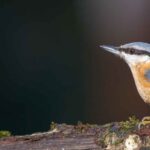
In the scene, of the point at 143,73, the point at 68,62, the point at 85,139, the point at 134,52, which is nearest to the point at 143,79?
the point at 143,73

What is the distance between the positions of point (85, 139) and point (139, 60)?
105 cm

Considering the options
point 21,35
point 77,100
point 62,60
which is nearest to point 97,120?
point 77,100

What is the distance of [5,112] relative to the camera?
7242 millimetres

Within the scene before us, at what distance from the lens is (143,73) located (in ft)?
14.7

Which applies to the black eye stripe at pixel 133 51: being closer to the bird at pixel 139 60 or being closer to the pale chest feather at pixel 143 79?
the bird at pixel 139 60

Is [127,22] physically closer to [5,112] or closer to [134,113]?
[134,113]

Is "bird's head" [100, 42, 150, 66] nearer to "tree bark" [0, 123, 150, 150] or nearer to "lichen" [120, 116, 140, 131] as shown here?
"lichen" [120, 116, 140, 131]

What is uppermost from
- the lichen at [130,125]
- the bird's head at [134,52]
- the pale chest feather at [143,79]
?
the bird's head at [134,52]

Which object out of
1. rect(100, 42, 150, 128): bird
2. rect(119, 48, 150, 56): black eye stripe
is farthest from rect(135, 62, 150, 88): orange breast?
rect(119, 48, 150, 56): black eye stripe

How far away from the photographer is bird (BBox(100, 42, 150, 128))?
14.3ft

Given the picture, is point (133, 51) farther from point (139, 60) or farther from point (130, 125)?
point (130, 125)

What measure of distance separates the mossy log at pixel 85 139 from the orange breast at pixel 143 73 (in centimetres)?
61

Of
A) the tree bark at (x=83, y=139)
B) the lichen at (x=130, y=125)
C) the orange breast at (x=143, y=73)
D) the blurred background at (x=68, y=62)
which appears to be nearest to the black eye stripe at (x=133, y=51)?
the orange breast at (x=143, y=73)

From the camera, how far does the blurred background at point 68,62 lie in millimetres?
7309
